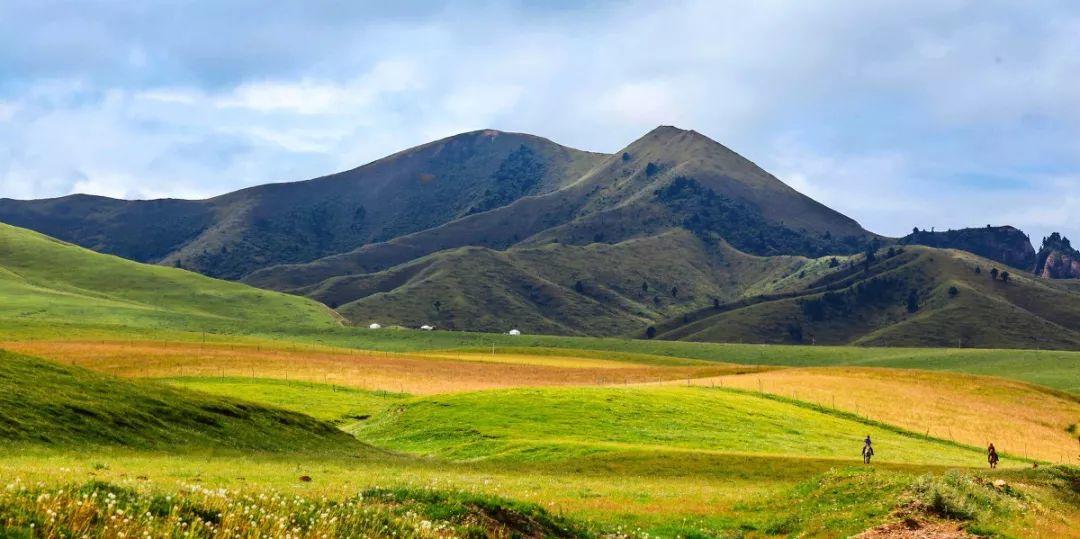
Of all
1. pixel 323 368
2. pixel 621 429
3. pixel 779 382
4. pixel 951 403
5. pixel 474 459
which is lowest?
pixel 474 459

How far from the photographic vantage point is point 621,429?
237ft

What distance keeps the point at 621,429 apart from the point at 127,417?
3862 cm

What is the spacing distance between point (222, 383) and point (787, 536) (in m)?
76.2

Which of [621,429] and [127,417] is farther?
[621,429]

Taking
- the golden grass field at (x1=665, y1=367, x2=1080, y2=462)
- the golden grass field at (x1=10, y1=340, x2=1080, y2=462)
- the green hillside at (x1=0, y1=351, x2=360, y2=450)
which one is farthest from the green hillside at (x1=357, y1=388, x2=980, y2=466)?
the green hillside at (x1=0, y1=351, x2=360, y2=450)

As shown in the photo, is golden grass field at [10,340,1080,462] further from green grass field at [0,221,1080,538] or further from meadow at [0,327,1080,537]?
green grass field at [0,221,1080,538]

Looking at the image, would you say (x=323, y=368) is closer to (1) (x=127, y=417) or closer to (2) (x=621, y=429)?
(2) (x=621, y=429)

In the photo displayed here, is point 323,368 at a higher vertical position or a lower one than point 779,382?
lower

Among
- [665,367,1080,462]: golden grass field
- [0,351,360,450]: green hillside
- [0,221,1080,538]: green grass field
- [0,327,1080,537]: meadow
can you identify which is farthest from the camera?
[665,367,1080,462]: golden grass field

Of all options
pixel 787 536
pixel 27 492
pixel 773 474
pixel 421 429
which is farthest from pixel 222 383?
pixel 27 492

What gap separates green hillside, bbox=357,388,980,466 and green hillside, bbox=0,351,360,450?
391 inches

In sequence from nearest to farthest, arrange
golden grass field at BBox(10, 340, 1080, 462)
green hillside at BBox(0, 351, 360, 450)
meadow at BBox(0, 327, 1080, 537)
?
1. meadow at BBox(0, 327, 1080, 537)
2. green hillside at BBox(0, 351, 360, 450)
3. golden grass field at BBox(10, 340, 1080, 462)

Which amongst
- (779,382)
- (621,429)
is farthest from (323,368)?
(779,382)

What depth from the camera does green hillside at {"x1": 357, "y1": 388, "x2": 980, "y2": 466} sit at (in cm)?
6272
